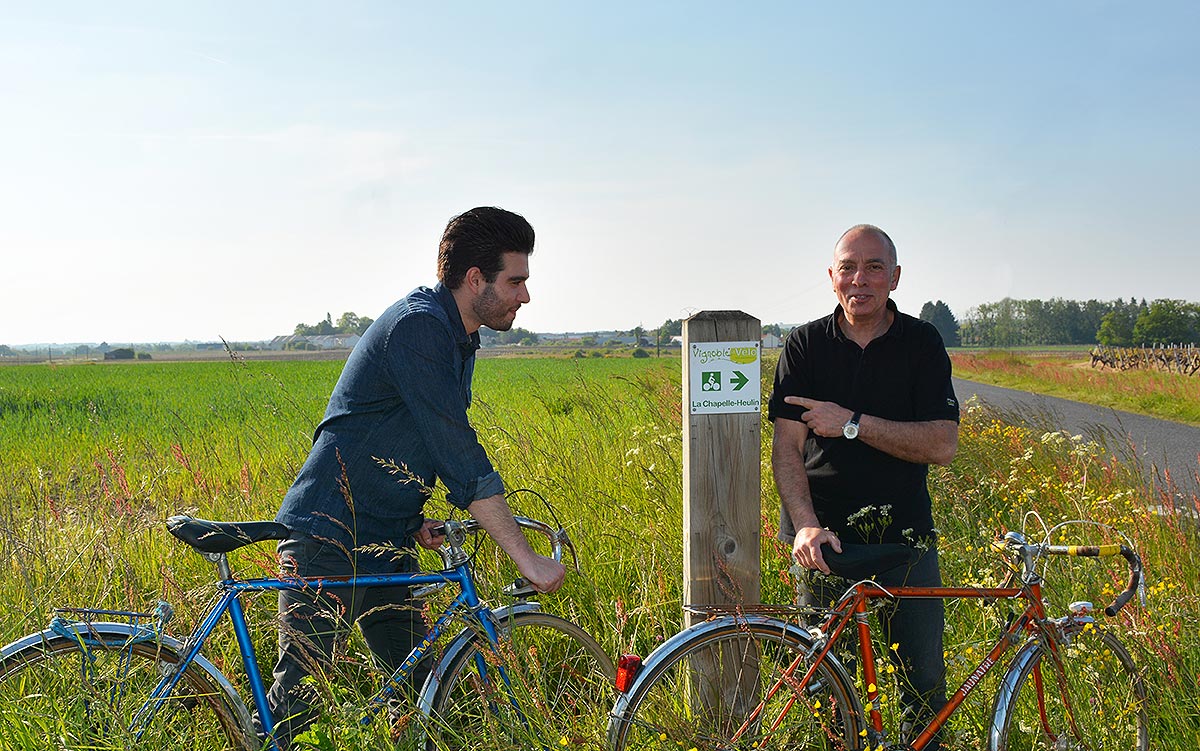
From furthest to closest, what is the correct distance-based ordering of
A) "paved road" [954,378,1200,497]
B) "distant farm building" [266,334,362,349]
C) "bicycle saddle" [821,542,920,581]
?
1. "distant farm building" [266,334,362,349]
2. "paved road" [954,378,1200,497]
3. "bicycle saddle" [821,542,920,581]

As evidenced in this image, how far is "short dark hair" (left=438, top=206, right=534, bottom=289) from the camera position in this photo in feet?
9.37

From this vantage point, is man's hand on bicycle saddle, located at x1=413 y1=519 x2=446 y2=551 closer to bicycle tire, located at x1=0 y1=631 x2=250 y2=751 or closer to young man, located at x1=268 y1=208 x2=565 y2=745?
young man, located at x1=268 y1=208 x2=565 y2=745

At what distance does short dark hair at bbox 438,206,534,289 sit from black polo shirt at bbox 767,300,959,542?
114cm

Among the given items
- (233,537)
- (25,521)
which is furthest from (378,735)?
(25,521)

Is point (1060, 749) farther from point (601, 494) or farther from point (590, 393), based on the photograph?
point (590, 393)

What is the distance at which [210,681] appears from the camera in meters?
2.73

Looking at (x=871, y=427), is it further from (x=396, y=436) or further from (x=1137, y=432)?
(x=1137, y=432)

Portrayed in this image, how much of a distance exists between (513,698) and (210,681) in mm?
953

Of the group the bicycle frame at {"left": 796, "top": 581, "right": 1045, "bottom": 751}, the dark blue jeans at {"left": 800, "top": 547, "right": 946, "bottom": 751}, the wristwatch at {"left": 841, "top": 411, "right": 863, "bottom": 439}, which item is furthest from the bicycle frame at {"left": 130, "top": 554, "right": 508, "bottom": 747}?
the wristwatch at {"left": 841, "top": 411, "right": 863, "bottom": 439}

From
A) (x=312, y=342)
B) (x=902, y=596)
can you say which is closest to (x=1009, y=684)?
(x=902, y=596)

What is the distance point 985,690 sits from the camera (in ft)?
11.4

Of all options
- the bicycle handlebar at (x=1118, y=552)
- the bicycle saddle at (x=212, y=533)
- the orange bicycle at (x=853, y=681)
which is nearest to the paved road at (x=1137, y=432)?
the orange bicycle at (x=853, y=681)

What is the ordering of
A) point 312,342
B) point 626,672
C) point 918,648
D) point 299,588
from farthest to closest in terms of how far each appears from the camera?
point 312,342
point 918,648
point 299,588
point 626,672

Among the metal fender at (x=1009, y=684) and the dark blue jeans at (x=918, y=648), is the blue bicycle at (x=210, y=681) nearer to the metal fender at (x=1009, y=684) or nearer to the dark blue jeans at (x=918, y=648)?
the dark blue jeans at (x=918, y=648)
